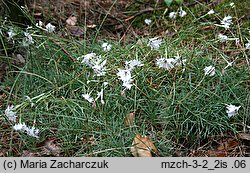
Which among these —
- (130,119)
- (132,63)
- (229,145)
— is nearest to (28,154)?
(130,119)

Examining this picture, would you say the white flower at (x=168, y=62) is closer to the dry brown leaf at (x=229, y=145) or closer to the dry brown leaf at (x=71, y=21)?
the dry brown leaf at (x=229, y=145)

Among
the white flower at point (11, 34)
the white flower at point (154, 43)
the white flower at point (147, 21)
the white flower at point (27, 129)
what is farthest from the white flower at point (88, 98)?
the white flower at point (147, 21)

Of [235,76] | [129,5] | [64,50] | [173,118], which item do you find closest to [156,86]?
[173,118]

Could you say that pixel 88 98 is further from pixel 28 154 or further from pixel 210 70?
pixel 210 70

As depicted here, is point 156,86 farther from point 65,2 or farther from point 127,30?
point 65,2

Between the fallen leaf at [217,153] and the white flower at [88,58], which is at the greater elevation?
the white flower at [88,58]

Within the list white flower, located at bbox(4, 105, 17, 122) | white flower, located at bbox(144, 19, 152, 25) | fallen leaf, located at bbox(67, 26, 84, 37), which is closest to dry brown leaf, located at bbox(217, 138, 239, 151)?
white flower, located at bbox(4, 105, 17, 122)

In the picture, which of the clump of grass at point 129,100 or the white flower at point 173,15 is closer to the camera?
the clump of grass at point 129,100

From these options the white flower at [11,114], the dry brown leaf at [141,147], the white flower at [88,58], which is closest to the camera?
the dry brown leaf at [141,147]
